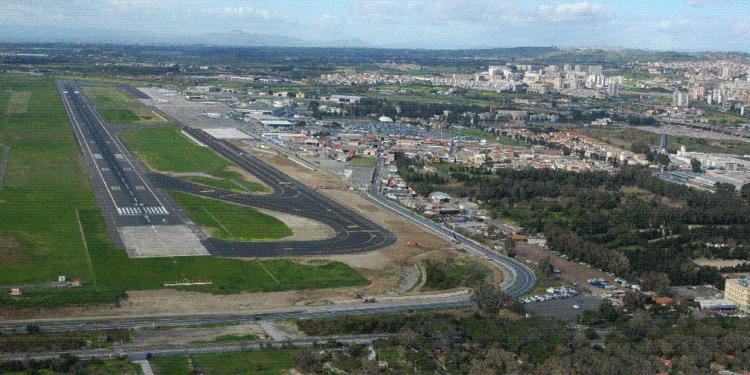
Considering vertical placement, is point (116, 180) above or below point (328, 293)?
above

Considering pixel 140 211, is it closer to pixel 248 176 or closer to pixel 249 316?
pixel 248 176

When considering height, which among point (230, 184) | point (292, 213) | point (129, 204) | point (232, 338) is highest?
point (129, 204)

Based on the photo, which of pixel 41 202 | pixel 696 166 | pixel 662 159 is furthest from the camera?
pixel 662 159

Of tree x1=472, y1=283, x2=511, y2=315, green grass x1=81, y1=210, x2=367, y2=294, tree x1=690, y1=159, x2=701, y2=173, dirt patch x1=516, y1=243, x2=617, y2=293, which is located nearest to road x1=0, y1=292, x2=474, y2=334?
tree x1=472, y1=283, x2=511, y2=315

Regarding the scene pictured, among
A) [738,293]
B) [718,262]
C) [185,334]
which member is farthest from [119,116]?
[738,293]

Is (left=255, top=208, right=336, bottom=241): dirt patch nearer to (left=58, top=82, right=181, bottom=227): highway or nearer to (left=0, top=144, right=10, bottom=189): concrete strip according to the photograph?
(left=58, top=82, right=181, bottom=227): highway

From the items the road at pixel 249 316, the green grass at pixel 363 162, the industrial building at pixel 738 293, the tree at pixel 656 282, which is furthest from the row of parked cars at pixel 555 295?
the green grass at pixel 363 162
